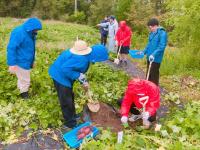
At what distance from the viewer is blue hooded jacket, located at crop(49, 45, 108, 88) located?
5605 millimetres

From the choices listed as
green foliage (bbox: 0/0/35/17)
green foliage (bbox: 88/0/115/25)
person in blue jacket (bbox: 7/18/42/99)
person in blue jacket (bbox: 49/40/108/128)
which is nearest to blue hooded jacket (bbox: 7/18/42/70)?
person in blue jacket (bbox: 7/18/42/99)

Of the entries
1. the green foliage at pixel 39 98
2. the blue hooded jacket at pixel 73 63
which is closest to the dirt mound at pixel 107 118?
the green foliage at pixel 39 98

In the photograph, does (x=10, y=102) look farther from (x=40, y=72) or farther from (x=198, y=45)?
(x=198, y=45)

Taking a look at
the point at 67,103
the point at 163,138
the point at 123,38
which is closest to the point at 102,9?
the point at 123,38

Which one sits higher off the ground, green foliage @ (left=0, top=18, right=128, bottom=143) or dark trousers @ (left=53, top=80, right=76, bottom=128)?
dark trousers @ (left=53, top=80, right=76, bottom=128)

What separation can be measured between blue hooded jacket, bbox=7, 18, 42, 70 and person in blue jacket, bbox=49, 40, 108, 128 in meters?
1.14

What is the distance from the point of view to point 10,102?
7.05 m

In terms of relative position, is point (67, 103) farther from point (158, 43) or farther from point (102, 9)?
point (102, 9)

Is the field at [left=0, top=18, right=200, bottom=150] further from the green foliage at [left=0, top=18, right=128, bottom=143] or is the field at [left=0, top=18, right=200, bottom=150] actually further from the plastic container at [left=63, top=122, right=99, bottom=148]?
the plastic container at [left=63, top=122, right=99, bottom=148]

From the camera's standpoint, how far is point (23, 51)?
274 inches

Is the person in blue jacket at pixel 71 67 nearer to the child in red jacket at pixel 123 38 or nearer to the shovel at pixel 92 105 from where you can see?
the shovel at pixel 92 105

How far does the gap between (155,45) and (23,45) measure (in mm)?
2988

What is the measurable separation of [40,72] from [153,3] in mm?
25458

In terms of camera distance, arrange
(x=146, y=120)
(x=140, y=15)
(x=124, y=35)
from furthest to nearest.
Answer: (x=140, y=15)
(x=124, y=35)
(x=146, y=120)
